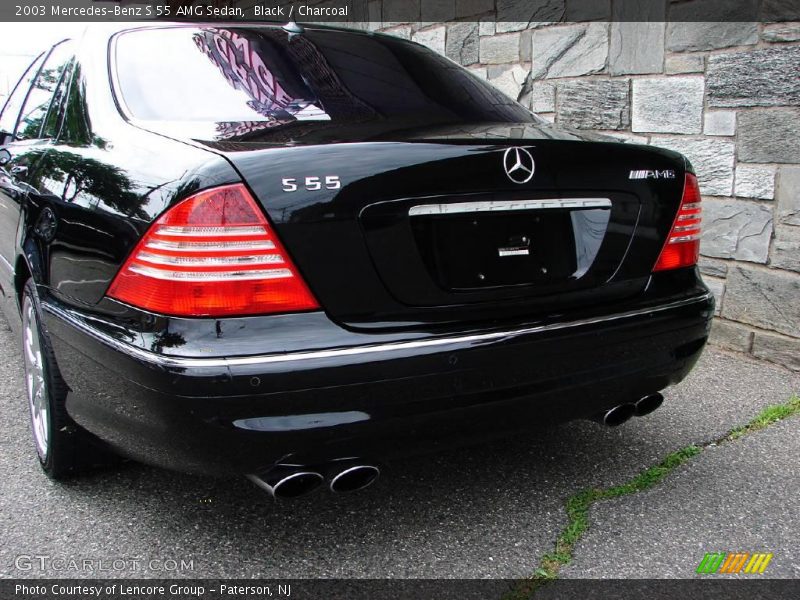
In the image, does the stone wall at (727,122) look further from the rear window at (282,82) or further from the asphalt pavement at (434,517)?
the rear window at (282,82)

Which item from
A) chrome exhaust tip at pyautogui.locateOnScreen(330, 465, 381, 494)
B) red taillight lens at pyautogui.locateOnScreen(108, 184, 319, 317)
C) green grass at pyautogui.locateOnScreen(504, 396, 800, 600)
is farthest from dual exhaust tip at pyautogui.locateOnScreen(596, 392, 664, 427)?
red taillight lens at pyautogui.locateOnScreen(108, 184, 319, 317)

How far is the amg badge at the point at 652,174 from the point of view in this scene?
2.34 meters

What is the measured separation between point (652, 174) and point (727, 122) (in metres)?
1.97

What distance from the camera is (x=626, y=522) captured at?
8.12ft

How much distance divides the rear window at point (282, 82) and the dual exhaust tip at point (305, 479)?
94cm

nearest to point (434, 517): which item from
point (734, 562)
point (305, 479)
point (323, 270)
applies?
point (305, 479)

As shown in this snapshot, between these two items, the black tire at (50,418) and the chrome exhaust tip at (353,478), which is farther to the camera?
the black tire at (50,418)

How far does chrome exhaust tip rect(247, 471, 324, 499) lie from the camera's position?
1.96m

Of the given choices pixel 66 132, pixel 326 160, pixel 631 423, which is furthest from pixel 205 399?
pixel 631 423

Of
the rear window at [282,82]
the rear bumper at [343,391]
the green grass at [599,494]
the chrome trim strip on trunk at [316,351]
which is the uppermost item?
the rear window at [282,82]

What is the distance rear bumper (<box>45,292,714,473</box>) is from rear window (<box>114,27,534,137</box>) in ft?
2.37

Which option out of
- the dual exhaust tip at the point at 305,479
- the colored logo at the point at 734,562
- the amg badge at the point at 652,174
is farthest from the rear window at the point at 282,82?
the colored logo at the point at 734,562

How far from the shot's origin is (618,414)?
2.49 meters

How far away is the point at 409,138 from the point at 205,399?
2.82 ft
